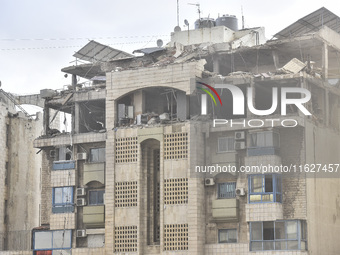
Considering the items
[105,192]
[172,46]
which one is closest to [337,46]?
[172,46]

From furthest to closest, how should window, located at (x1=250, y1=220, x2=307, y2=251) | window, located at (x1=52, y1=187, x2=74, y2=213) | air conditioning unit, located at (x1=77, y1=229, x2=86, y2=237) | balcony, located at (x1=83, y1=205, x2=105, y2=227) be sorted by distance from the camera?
window, located at (x1=52, y1=187, x2=74, y2=213) → air conditioning unit, located at (x1=77, y1=229, x2=86, y2=237) → balcony, located at (x1=83, y1=205, x2=105, y2=227) → window, located at (x1=250, y1=220, x2=307, y2=251)

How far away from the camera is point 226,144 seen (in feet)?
154

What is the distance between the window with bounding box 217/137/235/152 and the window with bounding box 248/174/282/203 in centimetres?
228

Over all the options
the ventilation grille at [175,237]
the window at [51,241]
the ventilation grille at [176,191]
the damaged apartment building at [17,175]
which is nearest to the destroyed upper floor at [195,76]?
the ventilation grille at [176,191]

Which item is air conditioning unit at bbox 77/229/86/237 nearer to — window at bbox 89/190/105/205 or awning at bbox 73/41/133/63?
window at bbox 89/190/105/205

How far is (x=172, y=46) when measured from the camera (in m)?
57.0

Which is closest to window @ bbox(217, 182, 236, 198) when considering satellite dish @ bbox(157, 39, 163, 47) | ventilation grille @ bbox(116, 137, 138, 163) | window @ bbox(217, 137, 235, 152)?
window @ bbox(217, 137, 235, 152)

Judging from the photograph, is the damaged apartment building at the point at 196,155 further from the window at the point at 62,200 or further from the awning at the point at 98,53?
the awning at the point at 98,53

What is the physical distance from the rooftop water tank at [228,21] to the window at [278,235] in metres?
18.5

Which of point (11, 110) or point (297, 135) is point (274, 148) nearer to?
point (297, 135)

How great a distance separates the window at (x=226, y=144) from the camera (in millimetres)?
46903

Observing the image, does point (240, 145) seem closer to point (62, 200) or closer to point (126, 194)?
point (126, 194)

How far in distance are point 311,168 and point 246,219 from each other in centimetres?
442

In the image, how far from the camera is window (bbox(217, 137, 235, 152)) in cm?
4690
